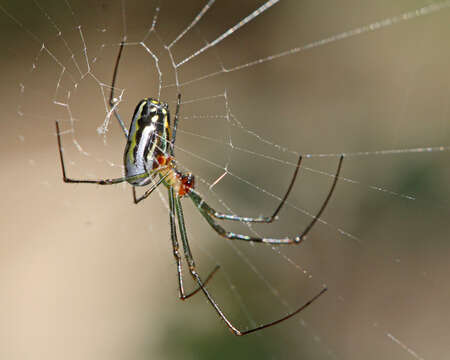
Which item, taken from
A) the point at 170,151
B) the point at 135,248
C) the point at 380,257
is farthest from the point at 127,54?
the point at 380,257

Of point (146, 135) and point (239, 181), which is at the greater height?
point (146, 135)

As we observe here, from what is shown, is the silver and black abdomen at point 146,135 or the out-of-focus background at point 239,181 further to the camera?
the out-of-focus background at point 239,181

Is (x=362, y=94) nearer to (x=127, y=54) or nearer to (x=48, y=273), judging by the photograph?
(x=127, y=54)

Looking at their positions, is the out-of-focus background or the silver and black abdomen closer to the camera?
the silver and black abdomen

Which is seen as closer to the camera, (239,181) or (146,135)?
(146,135)
